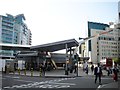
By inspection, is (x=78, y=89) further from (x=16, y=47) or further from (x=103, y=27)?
(x=103, y=27)

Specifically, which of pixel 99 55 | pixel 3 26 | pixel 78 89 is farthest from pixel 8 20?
pixel 78 89

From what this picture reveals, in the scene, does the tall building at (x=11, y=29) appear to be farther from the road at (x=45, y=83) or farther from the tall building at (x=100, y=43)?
the road at (x=45, y=83)

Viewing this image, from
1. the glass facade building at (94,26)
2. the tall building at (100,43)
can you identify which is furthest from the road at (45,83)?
the tall building at (100,43)

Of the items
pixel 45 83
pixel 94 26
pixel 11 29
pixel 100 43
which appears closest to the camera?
pixel 45 83

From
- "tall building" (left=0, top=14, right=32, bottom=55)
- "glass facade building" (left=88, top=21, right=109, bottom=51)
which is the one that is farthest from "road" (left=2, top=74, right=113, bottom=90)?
"glass facade building" (left=88, top=21, right=109, bottom=51)

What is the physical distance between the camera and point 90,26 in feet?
366

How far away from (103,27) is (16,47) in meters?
75.0

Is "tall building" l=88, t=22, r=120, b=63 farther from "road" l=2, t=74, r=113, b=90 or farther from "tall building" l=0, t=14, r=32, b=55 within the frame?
"road" l=2, t=74, r=113, b=90

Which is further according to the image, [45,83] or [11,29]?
[11,29]

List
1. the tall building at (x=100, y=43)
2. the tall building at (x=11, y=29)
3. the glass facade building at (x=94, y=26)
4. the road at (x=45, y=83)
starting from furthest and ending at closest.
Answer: the tall building at (x=100, y=43)
the glass facade building at (x=94, y=26)
the tall building at (x=11, y=29)
the road at (x=45, y=83)

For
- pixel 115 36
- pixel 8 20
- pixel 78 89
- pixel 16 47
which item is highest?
pixel 8 20

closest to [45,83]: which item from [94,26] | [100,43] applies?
[94,26]

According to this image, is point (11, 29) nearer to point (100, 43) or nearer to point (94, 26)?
point (94, 26)

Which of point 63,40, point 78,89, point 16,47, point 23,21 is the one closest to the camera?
point 78,89
